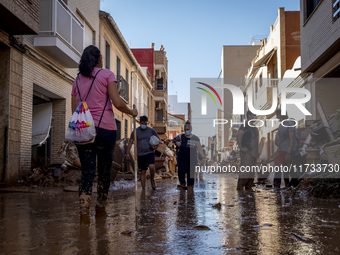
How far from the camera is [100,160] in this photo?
447cm

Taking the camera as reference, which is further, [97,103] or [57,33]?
[57,33]

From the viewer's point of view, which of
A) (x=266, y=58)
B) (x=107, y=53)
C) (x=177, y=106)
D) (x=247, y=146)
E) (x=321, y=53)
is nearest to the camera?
(x=247, y=146)

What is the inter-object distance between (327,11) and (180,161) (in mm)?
6535

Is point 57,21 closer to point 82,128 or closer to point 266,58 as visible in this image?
point 82,128

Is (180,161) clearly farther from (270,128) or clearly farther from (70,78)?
(270,128)

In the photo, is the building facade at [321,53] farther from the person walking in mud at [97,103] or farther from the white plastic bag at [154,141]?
the person walking in mud at [97,103]

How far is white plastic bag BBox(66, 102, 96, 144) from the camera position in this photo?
400 centimetres

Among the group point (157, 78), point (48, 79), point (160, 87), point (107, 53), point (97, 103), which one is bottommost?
point (97, 103)

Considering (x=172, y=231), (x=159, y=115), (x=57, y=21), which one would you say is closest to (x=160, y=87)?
(x=159, y=115)

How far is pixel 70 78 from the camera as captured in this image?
48.2 ft

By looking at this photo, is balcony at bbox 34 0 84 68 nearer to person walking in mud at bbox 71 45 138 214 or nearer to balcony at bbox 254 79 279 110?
person walking in mud at bbox 71 45 138 214

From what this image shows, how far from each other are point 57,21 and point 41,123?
3.35 m

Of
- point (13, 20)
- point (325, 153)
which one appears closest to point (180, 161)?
point (325, 153)

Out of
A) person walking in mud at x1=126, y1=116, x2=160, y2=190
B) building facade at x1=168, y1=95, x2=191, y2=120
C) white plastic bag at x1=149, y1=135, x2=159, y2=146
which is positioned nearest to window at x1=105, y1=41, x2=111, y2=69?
person walking in mud at x1=126, y1=116, x2=160, y2=190
